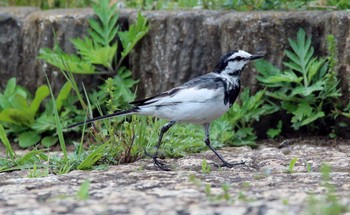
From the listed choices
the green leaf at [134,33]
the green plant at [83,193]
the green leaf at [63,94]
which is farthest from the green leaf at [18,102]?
the green plant at [83,193]

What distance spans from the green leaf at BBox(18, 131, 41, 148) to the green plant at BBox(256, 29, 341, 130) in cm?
204

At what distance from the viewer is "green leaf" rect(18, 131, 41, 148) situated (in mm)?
7098

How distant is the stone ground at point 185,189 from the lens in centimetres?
380

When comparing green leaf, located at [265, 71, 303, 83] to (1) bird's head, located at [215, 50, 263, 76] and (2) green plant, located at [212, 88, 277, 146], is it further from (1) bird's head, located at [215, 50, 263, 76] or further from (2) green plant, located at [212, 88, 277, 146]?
(1) bird's head, located at [215, 50, 263, 76]

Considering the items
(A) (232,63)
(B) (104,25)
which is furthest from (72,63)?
A: (A) (232,63)

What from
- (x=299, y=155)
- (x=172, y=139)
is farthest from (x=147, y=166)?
(x=299, y=155)

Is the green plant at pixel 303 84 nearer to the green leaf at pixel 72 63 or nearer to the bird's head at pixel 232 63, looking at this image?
the bird's head at pixel 232 63

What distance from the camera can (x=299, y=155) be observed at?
5.92 m

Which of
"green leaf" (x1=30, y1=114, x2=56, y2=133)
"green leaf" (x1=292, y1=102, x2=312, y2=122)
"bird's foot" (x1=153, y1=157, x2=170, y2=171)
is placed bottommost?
"green leaf" (x1=30, y1=114, x2=56, y2=133)

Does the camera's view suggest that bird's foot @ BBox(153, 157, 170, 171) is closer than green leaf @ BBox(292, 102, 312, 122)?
Yes

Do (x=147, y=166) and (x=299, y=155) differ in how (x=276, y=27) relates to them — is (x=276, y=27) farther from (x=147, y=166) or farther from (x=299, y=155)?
(x=147, y=166)

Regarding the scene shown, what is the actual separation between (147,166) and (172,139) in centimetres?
63

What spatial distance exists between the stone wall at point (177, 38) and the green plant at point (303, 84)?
0.44 ft

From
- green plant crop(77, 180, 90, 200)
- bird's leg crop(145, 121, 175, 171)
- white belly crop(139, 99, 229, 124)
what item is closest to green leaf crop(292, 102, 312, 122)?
white belly crop(139, 99, 229, 124)
